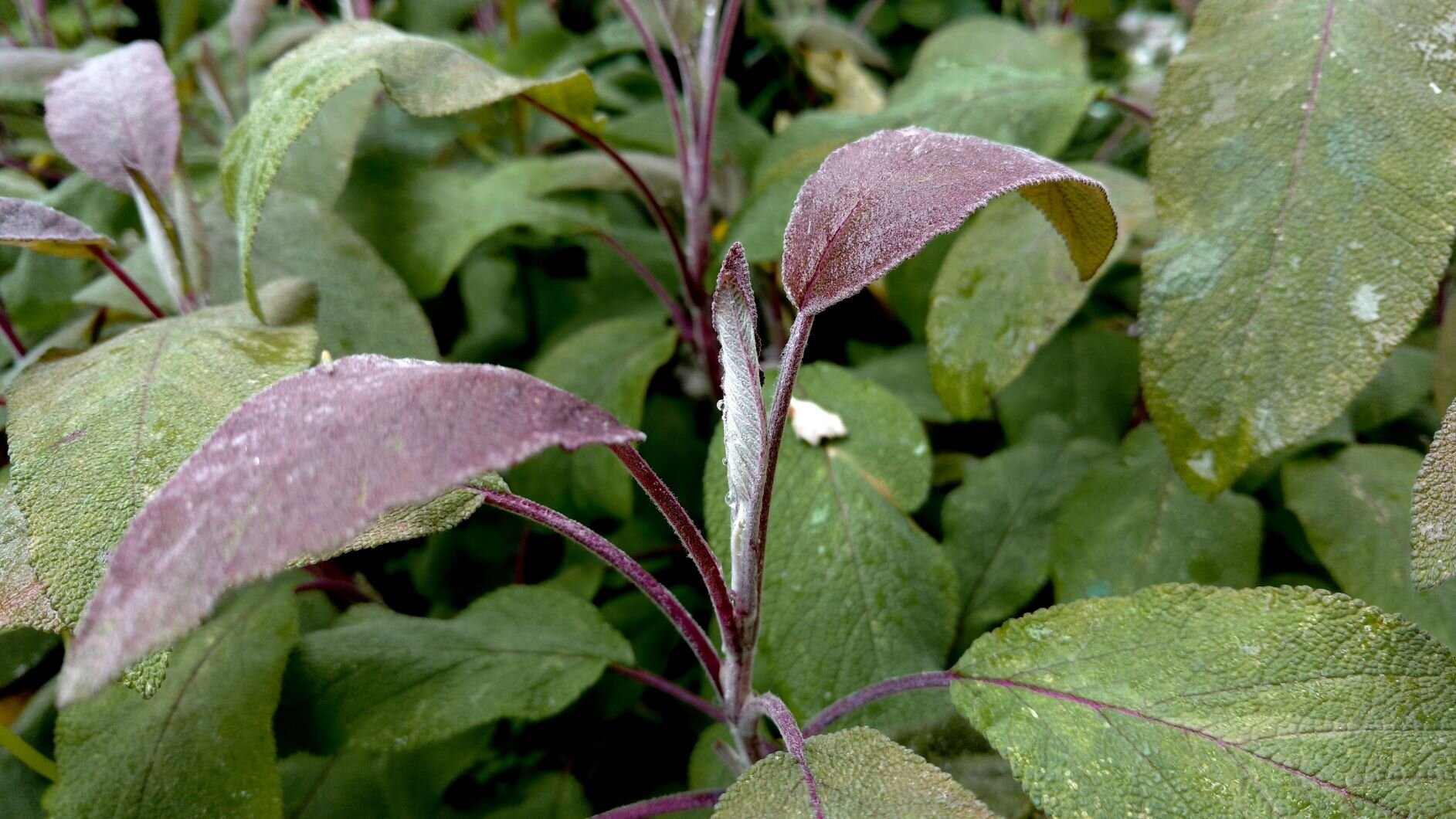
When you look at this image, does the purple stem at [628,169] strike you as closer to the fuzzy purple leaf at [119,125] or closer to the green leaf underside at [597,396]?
the green leaf underside at [597,396]

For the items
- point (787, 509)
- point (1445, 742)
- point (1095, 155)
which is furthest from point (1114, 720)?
point (1095, 155)

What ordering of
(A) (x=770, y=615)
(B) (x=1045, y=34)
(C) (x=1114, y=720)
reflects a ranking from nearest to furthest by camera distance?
(C) (x=1114, y=720), (A) (x=770, y=615), (B) (x=1045, y=34)

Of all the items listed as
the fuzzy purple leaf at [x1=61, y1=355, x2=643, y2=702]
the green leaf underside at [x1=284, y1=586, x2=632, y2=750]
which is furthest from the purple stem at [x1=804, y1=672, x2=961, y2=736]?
the fuzzy purple leaf at [x1=61, y1=355, x2=643, y2=702]

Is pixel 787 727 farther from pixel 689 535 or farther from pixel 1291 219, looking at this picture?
pixel 1291 219

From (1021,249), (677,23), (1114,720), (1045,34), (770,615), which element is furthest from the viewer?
(1045,34)

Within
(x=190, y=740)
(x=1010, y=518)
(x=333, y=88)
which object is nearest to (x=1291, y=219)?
(x=1010, y=518)

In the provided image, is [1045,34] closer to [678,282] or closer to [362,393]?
[678,282]

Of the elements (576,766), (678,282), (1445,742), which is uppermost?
(1445,742)

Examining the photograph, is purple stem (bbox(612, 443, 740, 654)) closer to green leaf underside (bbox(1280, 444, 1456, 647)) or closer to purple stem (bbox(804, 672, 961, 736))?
purple stem (bbox(804, 672, 961, 736))
